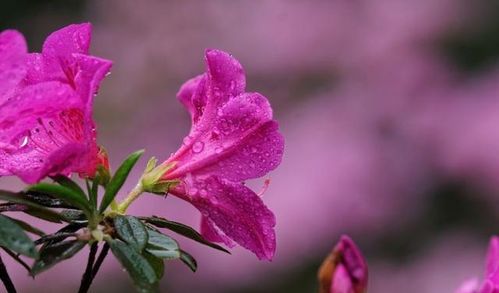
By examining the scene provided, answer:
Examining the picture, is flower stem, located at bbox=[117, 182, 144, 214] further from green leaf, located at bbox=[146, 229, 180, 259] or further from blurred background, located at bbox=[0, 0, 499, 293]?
blurred background, located at bbox=[0, 0, 499, 293]

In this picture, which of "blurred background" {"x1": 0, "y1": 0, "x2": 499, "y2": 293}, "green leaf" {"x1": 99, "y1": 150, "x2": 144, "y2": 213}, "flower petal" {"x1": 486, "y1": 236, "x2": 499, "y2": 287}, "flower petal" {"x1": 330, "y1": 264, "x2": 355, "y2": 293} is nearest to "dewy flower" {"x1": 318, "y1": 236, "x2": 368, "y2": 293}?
"flower petal" {"x1": 330, "y1": 264, "x2": 355, "y2": 293}

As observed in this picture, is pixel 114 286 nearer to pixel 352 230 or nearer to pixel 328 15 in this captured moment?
→ pixel 352 230

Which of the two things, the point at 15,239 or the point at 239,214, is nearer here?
the point at 15,239

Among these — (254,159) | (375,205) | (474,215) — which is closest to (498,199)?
(474,215)

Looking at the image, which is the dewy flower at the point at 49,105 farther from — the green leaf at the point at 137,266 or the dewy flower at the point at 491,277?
the dewy flower at the point at 491,277

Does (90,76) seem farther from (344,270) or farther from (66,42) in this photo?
(344,270)

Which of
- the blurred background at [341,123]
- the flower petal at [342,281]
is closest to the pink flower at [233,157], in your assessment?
the flower petal at [342,281]

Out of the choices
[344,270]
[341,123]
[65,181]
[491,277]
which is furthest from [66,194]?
[341,123]
